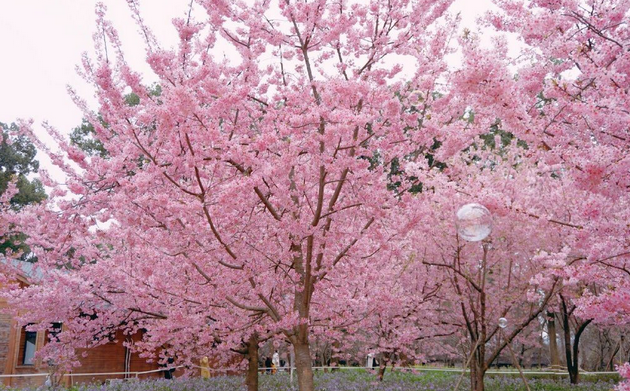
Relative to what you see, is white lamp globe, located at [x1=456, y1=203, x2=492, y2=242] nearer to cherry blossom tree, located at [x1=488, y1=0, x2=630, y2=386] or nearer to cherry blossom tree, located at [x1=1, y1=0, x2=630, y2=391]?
cherry blossom tree, located at [x1=1, y1=0, x2=630, y2=391]

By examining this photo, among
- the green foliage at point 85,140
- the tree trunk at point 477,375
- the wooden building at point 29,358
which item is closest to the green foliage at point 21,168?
the green foliage at point 85,140

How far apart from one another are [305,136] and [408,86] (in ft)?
7.67

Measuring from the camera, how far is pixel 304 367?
680 cm

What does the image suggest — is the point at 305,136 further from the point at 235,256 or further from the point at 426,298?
the point at 426,298

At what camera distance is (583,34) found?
5.50 metres

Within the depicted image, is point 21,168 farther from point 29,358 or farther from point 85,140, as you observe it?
point 29,358

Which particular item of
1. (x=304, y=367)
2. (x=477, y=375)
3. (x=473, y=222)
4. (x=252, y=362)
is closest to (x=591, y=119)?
(x=473, y=222)

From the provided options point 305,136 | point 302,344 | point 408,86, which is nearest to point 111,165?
point 305,136

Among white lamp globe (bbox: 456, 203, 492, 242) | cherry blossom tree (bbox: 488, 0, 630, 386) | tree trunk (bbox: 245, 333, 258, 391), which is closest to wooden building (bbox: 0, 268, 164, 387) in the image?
tree trunk (bbox: 245, 333, 258, 391)

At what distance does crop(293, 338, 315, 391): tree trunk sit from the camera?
669 centimetres

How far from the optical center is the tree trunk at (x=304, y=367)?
6.69m

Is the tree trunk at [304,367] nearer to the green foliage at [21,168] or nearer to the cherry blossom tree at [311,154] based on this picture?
the cherry blossom tree at [311,154]

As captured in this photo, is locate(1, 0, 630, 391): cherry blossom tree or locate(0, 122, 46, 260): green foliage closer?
locate(1, 0, 630, 391): cherry blossom tree

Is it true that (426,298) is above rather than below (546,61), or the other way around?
below
